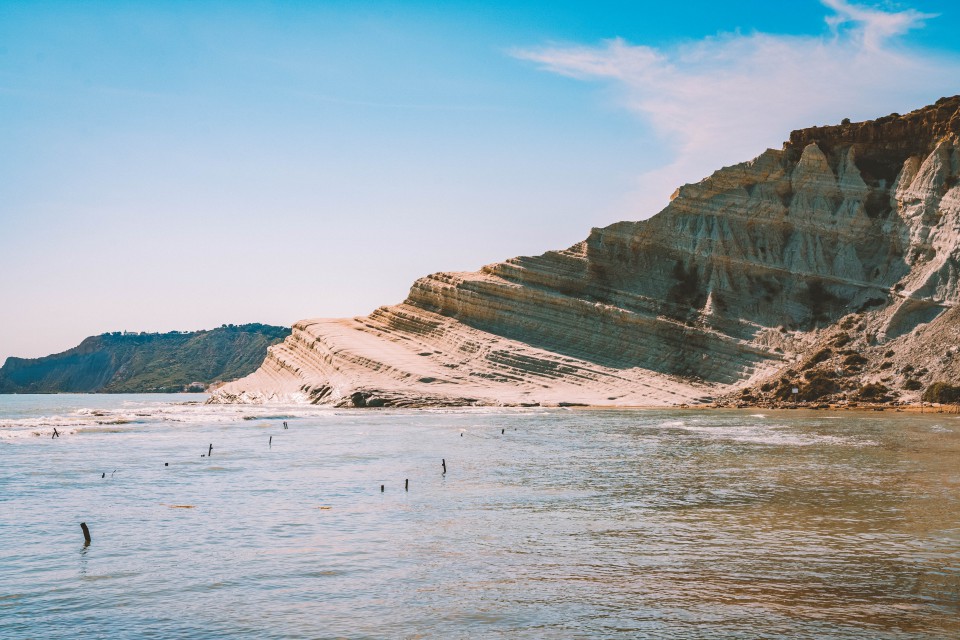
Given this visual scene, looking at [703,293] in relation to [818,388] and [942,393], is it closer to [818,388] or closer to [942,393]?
[818,388]

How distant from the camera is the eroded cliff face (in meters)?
63.3

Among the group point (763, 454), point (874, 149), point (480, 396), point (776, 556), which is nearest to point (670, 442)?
point (763, 454)

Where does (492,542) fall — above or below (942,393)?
below

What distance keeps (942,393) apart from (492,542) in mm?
43000

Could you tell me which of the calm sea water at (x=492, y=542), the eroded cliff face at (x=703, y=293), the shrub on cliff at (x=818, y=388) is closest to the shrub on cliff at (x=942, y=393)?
the shrub on cliff at (x=818, y=388)

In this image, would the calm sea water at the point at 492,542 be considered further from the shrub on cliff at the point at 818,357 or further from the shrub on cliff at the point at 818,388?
the shrub on cliff at the point at 818,357

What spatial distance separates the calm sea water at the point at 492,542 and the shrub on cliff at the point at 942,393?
60.9 ft

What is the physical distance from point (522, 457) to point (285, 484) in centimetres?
904

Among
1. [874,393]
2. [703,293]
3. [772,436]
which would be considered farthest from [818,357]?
[772,436]

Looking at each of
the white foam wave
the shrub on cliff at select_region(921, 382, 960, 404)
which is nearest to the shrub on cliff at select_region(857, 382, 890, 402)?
the shrub on cliff at select_region(921, 382, 960, 404)

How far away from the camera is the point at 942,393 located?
167ft

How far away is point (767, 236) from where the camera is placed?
70.5 m

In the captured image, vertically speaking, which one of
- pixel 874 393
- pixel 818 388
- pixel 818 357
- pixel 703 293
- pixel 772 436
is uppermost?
pixel 703 293

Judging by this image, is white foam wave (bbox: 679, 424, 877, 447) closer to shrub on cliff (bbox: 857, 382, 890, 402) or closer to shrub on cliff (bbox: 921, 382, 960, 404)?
shrub on cliff (bbox: 921, 382, 960, 404)
